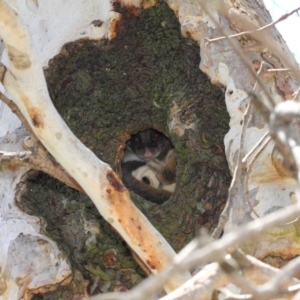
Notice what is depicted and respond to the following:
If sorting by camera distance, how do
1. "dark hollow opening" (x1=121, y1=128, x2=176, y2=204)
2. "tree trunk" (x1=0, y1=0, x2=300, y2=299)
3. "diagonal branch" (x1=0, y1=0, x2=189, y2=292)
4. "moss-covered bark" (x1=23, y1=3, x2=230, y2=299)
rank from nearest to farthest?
"diagonal branch" (x1=0, y1=0, x2=189, y2=292), "tree trunk" (x1=0, y1=0, x2=300, y2=299), "moss-covered bark" (x1=23, y1=3, x2=230, y2=299), "dark hollow opening" (x1=121, y1=128, x2=176, y2=204)

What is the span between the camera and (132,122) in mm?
2732

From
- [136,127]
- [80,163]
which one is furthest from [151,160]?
[80,163]

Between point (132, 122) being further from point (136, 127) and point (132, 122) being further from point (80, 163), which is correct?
point (80, 163)

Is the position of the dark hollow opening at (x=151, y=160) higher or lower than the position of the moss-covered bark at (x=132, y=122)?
lower

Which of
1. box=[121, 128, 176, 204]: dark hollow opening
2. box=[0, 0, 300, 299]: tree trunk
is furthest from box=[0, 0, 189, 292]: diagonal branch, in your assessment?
box=[121, 128, 176, 204]: dark hollow opening

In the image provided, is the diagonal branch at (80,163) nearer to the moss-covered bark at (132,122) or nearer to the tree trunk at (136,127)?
the tree trunk at (136,127)

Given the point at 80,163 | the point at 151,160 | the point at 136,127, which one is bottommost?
the point at 151,160

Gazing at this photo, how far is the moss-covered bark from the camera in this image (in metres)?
2.37

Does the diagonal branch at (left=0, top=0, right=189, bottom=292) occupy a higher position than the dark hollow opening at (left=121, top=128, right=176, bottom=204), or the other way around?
the diagonal branch at (left=0, top=0, right=189, bottom=292)

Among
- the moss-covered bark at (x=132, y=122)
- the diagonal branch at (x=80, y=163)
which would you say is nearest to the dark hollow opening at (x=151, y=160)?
the moss-covered bark at (x=132, y=122)

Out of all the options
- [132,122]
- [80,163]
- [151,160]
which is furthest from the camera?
[151,160]

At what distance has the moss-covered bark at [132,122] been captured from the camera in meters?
2.37

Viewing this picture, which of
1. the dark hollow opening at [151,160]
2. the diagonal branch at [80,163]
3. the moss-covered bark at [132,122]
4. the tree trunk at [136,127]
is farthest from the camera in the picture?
the dark hollow opening at [151,160]

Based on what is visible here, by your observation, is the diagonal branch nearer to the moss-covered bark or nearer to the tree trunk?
the tree trunk
